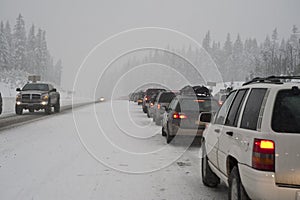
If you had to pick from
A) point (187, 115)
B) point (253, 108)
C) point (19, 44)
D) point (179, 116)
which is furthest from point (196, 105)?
point (19, 44)

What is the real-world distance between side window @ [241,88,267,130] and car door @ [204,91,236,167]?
103 cm

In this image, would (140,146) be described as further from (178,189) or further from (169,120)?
(178,189)

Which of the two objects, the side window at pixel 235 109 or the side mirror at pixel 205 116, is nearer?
the side window at pixel 235 109

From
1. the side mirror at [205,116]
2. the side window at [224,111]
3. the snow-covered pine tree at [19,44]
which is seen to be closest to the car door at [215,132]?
the side window at [224,111]

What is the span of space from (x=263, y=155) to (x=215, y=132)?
7.00 feet

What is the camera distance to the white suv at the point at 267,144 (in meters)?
3.83

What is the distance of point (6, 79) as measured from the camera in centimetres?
8931

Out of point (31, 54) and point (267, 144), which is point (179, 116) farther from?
point (31, 54)

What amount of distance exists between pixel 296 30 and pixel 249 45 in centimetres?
2302

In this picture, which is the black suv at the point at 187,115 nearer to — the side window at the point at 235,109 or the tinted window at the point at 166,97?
the side window at the point at 235,109

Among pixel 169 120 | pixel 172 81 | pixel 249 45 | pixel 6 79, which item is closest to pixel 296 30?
pixel 249 45

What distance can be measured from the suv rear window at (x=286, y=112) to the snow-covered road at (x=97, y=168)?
2501 millimetres

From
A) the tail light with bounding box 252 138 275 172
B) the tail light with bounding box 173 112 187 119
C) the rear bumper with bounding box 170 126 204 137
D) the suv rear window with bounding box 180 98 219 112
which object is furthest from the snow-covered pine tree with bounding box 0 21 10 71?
the tail light with bounding box 252 138 275 172

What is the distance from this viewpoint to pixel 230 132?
4992mm
